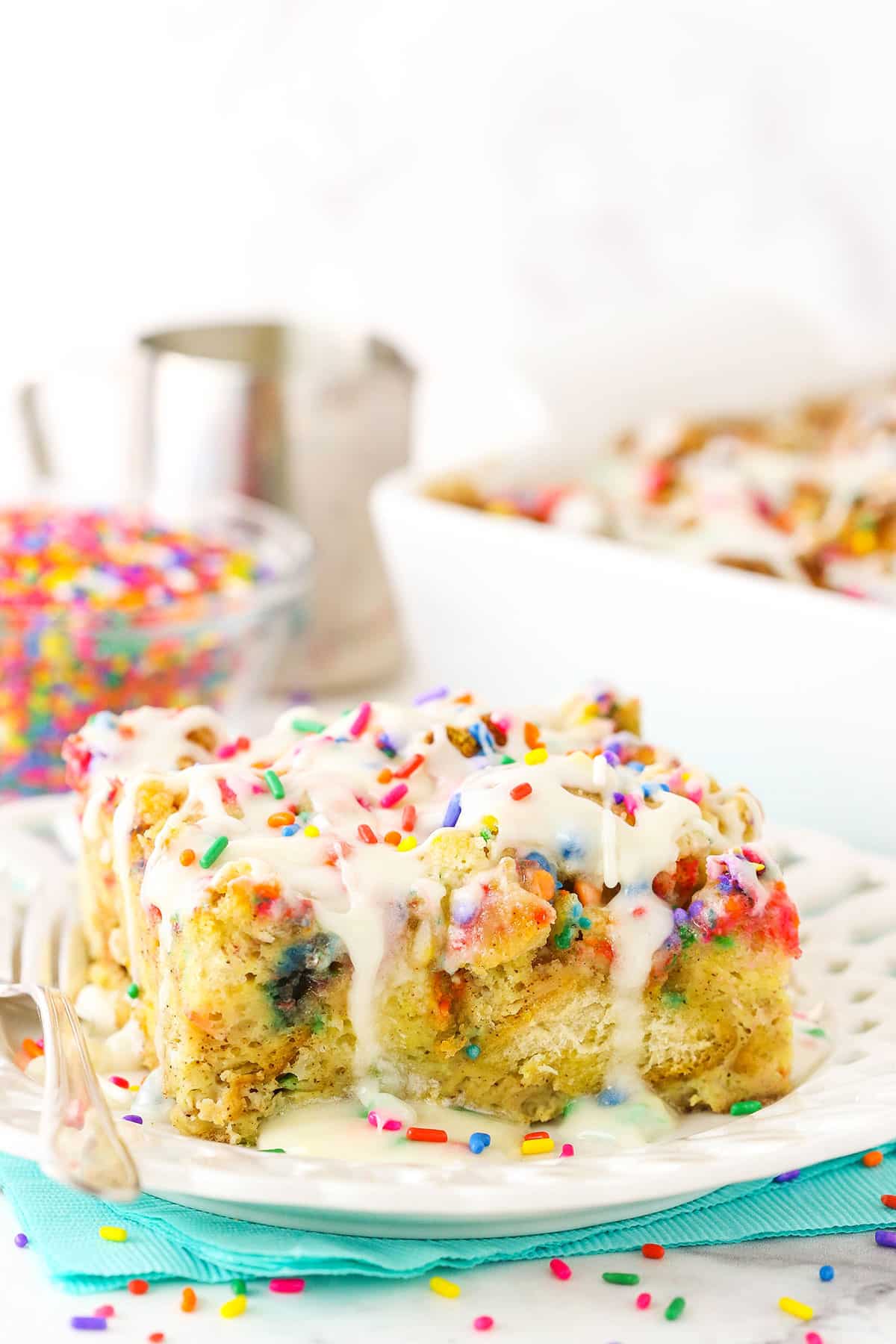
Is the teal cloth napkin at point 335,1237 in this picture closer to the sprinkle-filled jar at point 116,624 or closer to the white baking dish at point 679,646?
the white baking dish at point 679,646

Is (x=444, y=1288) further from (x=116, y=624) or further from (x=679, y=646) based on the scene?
(x=116, y=624)

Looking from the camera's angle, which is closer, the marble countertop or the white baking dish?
the marble countertop

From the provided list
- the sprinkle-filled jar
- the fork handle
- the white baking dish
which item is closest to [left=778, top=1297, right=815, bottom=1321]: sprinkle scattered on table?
the fork handle

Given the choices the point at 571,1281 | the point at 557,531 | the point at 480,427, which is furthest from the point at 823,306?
the point at 571,1281

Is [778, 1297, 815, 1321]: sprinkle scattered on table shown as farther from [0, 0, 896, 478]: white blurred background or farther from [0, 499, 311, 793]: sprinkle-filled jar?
[0, 0, 896, 478]: white blurred background

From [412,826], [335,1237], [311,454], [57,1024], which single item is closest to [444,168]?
[311,454]
